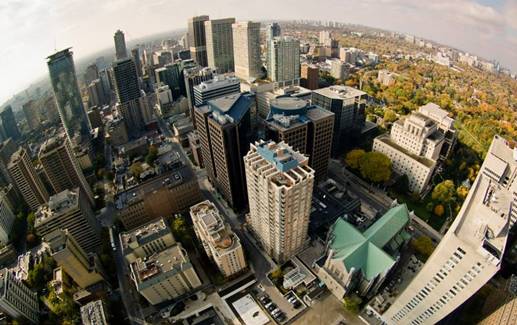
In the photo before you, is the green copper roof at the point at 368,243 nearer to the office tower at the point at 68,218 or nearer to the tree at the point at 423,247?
the tree at the point at 423,247

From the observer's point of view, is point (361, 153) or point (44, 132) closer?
point (361, 153)

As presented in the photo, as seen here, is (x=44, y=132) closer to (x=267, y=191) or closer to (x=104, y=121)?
(x=104, y=121)

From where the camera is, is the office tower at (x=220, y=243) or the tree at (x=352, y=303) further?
the office tower at (x=220, y=243)

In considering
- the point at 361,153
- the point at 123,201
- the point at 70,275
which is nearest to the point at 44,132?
the point at 123,201

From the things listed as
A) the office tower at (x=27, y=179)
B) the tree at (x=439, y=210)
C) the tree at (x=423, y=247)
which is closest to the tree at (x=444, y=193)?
the tree at (x=439, y=210)

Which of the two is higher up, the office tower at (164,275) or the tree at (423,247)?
the office tower at (164,275)

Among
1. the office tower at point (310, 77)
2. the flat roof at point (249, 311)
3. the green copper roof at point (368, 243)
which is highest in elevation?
the office tower at point (310, 77)

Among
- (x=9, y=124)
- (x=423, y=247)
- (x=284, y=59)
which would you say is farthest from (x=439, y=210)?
(x=9, y=124)
